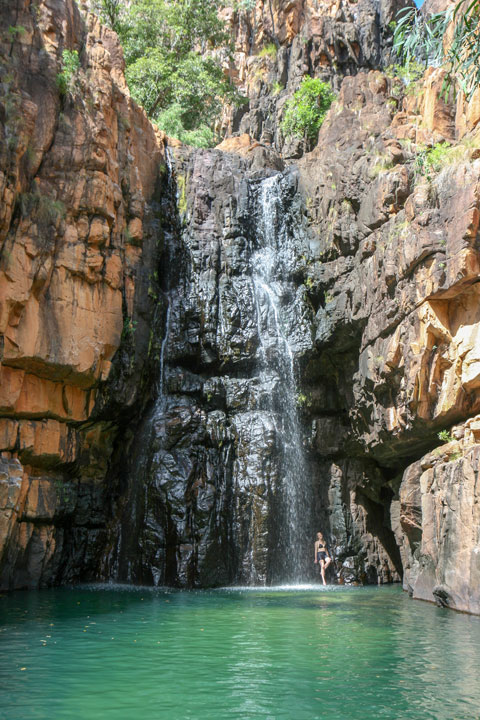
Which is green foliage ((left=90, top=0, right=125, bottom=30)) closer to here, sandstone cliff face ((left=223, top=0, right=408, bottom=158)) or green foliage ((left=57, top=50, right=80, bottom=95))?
sandstone cliff face ((left=223, top=0, right=408, bottom=158))

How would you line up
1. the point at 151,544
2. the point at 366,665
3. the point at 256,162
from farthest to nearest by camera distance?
the point at 256,162 < the point at 151,544 < the point at 366,665

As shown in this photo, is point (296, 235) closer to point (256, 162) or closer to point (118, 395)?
point (256, 162)

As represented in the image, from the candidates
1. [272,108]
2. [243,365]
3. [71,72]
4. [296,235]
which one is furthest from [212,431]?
[272,108]

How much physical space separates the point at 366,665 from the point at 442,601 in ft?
20.7

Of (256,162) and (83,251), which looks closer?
(83,251)

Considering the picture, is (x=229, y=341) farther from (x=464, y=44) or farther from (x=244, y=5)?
(x=244, y=5)

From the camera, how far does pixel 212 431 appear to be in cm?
2019

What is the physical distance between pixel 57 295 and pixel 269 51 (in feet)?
105

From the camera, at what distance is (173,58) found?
35.5 metres

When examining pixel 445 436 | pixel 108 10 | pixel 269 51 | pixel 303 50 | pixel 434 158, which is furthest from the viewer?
pixel 269 51

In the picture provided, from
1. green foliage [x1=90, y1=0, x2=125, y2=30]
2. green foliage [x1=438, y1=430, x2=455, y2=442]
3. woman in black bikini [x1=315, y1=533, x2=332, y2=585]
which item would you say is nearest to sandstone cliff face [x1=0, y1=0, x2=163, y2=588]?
woman in black bikini [x1=315, y1=533, x2=332, y2=585]

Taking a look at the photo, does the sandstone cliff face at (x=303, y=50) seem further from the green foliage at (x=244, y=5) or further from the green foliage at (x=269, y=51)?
the green foliage at (x=244, y=5)

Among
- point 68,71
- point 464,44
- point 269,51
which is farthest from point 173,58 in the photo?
point 464,44

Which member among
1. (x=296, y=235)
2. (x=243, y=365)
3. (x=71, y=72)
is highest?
(x=71, y=72)
